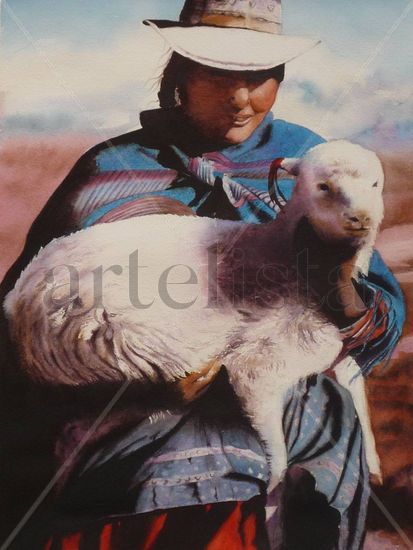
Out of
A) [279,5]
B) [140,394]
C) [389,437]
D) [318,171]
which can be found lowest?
[389,437]

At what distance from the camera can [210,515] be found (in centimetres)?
204

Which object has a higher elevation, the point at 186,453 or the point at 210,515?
the point at 186,453

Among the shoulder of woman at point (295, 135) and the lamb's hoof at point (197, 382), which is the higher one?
the shoulder of woman at point (295, 135)

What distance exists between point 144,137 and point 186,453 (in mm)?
939

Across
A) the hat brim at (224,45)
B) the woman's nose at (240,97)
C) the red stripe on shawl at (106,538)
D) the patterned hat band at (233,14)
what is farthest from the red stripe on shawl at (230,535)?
the patterned hat band at (233,14)

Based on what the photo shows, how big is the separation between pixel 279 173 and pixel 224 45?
1.38 feet

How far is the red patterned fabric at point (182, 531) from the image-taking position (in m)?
2.02

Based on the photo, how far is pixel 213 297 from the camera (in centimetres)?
210

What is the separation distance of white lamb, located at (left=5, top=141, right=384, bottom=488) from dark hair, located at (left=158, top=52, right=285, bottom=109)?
361 millimetres

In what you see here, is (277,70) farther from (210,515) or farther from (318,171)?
(210,515)

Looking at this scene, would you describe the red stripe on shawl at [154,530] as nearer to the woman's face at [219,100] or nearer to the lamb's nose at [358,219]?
the lamb's nose at [358,219]

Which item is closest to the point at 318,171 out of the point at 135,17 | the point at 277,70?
the point at 277,70

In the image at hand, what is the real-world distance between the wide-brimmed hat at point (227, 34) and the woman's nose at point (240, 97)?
0.21ft

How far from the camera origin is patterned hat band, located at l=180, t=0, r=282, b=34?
217cm
